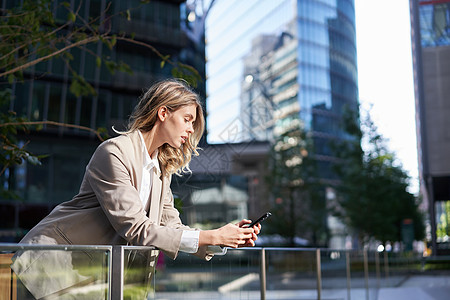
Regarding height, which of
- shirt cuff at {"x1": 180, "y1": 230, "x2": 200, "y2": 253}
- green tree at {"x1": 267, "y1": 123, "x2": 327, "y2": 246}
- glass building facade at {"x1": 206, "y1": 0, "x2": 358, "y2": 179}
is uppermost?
glass building facade at {"x1": 206, "y1": 0, "x2": 358, "y2": 179}

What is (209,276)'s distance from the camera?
3.48 meters

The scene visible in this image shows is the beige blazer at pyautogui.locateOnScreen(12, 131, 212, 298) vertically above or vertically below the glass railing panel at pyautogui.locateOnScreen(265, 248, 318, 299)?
above

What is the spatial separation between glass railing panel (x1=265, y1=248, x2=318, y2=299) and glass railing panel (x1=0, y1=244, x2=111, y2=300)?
3070 mm

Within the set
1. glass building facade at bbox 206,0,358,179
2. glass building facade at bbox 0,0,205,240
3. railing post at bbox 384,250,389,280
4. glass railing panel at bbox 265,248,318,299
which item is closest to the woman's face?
glass railing panel at bbox 265,248,318,299

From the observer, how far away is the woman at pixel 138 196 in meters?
2.18

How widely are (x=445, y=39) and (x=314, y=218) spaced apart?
1168 centimetres

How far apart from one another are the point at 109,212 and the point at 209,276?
147 cm

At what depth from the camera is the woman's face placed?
2529 millimetres

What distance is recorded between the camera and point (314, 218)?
30875 mm

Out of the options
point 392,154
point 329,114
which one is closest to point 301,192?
point 392,154

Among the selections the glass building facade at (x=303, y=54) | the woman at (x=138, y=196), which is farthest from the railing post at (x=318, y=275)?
the glass building facade at (x=303, y=54)

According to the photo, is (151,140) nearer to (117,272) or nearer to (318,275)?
(117,272)

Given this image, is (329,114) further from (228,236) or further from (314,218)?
(228,236)

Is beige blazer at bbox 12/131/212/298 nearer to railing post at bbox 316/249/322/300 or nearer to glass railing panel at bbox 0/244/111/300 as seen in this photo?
glass railing panel at bbox 0/244/111/300
